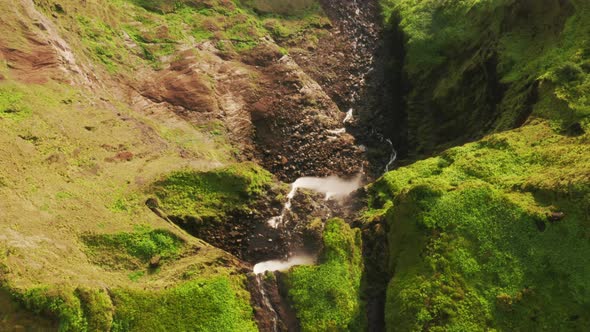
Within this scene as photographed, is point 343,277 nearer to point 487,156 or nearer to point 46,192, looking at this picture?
point 487,156

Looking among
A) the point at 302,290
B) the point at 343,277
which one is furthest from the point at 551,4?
the point at 302,290

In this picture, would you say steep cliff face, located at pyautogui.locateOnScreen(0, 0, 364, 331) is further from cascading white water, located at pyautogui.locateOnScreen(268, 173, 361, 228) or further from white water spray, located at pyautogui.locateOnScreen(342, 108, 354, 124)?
white water spray, located at pyautogui.locateOnScreen(342, 108, 354, 124)

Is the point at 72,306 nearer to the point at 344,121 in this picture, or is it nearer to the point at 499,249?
the point at 499,249

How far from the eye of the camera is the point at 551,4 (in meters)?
31.1

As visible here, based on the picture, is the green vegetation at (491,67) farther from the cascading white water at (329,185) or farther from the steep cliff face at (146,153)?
the steep cliff face at (146,153)

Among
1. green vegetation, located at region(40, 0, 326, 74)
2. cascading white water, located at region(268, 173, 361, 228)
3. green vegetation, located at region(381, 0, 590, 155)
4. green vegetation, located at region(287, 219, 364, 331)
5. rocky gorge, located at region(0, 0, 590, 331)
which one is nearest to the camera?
rocky gorge, located at region(0, 0, 590, 331)

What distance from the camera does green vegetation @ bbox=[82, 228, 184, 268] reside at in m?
22.0

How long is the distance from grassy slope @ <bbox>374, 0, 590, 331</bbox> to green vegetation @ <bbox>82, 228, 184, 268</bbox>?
37.0 ft

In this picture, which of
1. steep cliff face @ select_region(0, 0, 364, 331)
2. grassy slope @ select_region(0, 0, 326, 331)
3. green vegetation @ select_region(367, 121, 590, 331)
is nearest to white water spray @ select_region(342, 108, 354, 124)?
steep cliff face @ select_region(0, 0, 364, 331)

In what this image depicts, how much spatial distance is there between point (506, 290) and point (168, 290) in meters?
14.9

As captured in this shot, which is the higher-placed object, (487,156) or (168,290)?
(487,156)

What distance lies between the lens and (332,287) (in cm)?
2267

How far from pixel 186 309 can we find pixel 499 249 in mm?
14387

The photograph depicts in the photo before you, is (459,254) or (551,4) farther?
(551,4)
